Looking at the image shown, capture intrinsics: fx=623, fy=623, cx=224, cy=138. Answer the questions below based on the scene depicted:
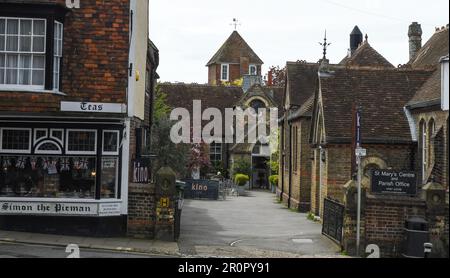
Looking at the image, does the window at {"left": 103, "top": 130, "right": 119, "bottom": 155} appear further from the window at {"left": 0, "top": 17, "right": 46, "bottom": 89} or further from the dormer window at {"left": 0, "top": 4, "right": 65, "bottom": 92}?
the window at {"left": 0, "top": 17, "right": 46, "bottom": 89}

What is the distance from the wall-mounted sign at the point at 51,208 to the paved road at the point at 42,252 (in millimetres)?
2177

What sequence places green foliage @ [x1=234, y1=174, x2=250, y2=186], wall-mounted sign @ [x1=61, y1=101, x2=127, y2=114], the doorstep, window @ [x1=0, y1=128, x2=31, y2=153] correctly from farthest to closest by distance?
green foliage @ [x1=234, y1=174, x2=250, y2=186], window @ [x1=0, y1=128, x2=31, y2=153], wall-mounted sign @ [x1=61, y1=101, x2=127, y2=114], the doorstep

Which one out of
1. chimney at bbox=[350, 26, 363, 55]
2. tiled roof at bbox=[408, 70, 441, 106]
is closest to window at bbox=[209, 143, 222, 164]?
chimney at bbox=[350, 26, 363, 55]

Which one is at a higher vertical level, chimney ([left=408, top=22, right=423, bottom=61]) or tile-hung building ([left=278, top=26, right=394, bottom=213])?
chimney ([left=408, top=22, right=423, bottom=61])

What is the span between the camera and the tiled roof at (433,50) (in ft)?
97.9

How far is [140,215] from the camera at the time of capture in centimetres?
1841

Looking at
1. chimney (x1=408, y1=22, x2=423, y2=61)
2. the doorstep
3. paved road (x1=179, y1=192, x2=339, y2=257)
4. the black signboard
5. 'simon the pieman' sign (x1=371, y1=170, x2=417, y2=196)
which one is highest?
chimney (x1=408, y1=22, x2=423, y2=61)

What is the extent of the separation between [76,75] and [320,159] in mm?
13895

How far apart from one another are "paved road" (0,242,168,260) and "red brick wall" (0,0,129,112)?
181 inches

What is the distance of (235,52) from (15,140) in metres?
61.9

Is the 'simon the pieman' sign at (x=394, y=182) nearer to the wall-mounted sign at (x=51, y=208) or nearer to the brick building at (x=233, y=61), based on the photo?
the wall-mounted sign at (x=51, y=208)

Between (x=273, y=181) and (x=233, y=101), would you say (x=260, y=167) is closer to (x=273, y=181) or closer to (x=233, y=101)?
(x=273, y=181)

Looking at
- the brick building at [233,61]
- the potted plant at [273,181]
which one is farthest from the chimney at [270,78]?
the potted plant at [273,181]

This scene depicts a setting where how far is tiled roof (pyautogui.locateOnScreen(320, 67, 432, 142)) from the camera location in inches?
1033
